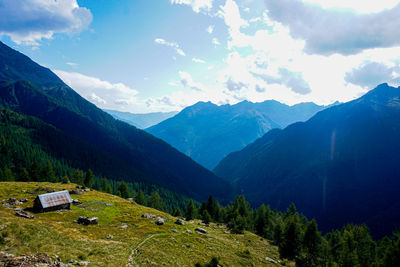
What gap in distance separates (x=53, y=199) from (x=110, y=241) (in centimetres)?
2749

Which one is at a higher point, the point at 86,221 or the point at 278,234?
the point at 86,221

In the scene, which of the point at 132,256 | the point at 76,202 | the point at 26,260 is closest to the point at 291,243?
the point at 132,256

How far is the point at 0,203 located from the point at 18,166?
185383 millimetres

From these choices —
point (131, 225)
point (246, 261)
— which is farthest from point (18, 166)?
point (246, 261)

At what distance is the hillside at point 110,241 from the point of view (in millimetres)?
27406

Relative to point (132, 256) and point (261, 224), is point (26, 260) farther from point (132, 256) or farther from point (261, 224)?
point (261, 224)

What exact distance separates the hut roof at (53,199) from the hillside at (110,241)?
9.13ft

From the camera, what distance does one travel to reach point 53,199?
174 feet

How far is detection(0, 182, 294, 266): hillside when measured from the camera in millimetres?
27406

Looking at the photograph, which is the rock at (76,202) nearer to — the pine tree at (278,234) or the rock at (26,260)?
the rock at (26,260)

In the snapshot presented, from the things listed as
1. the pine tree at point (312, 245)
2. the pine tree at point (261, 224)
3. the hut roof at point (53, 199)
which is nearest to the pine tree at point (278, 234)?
the pine tree at point (312, 245)

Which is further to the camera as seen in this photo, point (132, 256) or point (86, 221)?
point (86, 221)

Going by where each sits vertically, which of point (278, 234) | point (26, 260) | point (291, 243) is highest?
point (26, 260)

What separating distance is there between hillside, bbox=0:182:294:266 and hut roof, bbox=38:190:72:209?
2.78m
